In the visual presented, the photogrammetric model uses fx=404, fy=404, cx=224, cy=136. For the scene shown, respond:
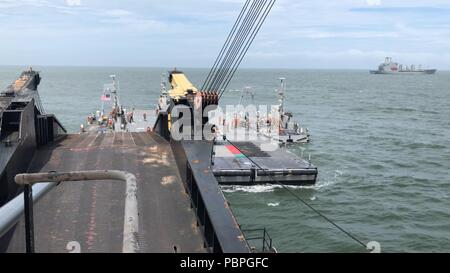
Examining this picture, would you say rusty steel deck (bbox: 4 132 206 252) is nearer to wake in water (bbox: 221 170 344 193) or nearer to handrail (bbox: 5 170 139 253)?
handrail (bbox: 5 170 139 253)

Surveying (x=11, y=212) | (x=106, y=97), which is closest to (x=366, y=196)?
(x=11, y=212)

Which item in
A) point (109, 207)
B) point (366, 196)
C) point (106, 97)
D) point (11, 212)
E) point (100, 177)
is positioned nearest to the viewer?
point (11, 212)

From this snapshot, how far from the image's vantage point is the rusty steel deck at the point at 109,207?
27.4 ft

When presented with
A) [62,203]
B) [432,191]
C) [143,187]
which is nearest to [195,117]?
[143,187]

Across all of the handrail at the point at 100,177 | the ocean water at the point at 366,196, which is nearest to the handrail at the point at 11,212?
the handrail at the point at 100,177

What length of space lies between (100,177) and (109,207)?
7233mm

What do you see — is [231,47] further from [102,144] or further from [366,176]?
[366,176]

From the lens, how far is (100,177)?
3.09m

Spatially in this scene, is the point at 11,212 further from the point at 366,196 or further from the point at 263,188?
the point at 366,196

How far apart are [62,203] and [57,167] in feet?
9.05

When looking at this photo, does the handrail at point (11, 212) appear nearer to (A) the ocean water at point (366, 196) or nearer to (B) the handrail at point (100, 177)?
(B) the handrail at point (100, 177)

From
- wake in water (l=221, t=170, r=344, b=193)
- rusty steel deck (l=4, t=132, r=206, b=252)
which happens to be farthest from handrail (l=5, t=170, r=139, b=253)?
wake in water (l=221, t=170, r=344, b=193)

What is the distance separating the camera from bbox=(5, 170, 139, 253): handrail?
8.40ft

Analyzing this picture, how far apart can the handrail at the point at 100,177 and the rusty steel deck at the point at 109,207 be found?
453cm
